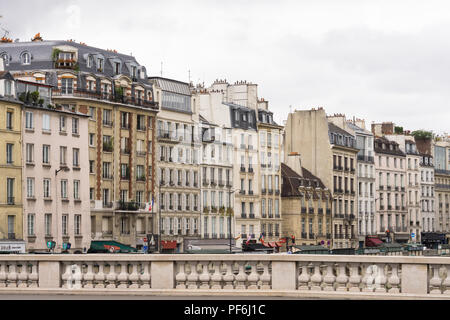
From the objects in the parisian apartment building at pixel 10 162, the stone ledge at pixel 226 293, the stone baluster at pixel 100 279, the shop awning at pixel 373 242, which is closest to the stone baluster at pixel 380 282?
the stone ledge at pixel 226 293

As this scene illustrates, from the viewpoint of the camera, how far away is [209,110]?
119 metres

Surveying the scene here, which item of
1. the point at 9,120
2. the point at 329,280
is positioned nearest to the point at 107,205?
the point at 9,120

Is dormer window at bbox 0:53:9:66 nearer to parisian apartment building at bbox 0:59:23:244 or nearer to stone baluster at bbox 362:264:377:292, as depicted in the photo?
parisian apartment building at bbox 0:59:23:244

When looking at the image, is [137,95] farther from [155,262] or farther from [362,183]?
[155,262]

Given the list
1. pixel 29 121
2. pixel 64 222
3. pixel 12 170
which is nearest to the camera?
pixel 12 170

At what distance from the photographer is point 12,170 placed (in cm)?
8700

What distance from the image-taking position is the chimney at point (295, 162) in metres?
133

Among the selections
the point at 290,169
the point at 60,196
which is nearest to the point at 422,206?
the point at 290,169

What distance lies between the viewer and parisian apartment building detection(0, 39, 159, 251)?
316 ft

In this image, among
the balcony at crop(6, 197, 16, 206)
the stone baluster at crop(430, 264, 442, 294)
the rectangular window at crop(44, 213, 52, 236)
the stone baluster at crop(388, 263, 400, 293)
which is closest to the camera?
the stone baluster at crop(430, 264, 442, 294)

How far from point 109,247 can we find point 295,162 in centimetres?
4223

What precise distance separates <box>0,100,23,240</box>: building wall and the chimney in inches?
2014

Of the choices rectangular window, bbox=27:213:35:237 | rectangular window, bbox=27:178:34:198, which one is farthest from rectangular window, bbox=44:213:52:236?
rectangular window, bbox=27:178:34:198

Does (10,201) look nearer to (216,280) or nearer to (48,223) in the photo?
(48,223)
